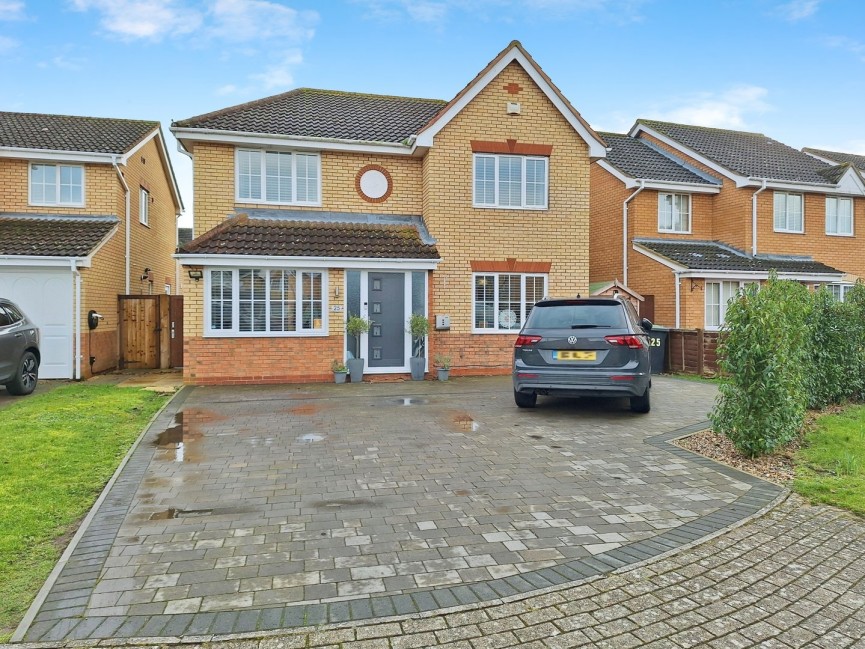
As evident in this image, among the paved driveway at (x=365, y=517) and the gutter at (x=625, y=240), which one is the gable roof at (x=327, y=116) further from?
the paved driveway at (x=365, y=517)

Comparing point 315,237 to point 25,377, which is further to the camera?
point 315,237

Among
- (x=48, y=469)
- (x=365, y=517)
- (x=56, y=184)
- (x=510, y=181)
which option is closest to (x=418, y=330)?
(x=510, y=181)

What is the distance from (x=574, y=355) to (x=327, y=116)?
33.5ft

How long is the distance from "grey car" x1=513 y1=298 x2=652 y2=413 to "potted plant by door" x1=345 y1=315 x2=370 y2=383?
15.4ft

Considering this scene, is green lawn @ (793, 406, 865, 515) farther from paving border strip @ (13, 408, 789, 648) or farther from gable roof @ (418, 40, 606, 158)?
gable roof @ (418, 40, 606, 158)

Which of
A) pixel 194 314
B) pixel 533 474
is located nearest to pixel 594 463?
pixel 533 474

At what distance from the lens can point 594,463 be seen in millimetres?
6137

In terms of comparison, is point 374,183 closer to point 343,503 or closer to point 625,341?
point 625,341

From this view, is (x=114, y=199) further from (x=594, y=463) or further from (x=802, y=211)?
(x=802, y=211)

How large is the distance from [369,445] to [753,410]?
4.40 metres

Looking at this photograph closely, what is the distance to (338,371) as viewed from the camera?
1252 centimetres

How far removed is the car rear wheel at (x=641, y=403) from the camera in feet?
28.6

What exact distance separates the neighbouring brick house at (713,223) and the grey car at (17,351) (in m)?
16.9

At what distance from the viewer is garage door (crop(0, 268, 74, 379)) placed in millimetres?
13117
